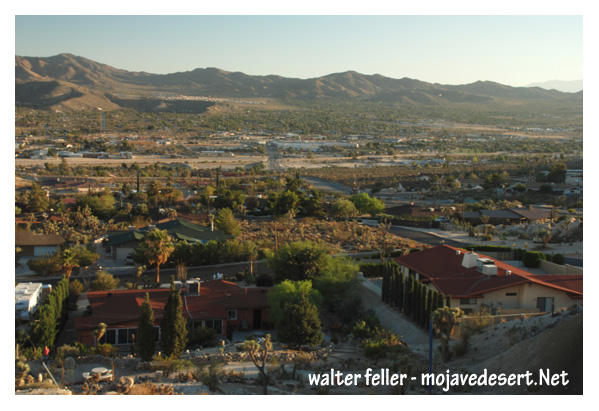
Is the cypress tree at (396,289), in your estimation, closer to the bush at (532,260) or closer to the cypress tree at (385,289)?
the cypress tree at (385,289)

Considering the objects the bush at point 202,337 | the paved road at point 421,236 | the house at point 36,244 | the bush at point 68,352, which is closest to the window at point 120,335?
the bush at point 202,337

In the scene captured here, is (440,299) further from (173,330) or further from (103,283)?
(103,283)

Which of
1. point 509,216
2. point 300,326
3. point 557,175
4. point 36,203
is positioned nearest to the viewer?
point 300,326

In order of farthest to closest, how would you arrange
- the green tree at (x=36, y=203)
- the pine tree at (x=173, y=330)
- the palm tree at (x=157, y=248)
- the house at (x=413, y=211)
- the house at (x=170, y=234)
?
the house at (x=413, y=211)
the green tree at (x=36, y=203)
the house at (x=170, y=234)
the palm tree at (x=157, y=248)
the pine tree at (x=173, y=330)

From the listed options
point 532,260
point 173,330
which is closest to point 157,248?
point 173,330

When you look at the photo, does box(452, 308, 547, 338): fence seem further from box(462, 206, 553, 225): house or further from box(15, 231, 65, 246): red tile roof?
box(462, 206, 553, 225): house

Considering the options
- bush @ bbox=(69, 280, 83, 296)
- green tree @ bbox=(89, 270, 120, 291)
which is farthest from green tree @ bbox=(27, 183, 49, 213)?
bush @ bbox=(69, 280, 83, 296)

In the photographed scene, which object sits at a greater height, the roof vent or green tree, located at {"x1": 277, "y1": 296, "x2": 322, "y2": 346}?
the roof vent
